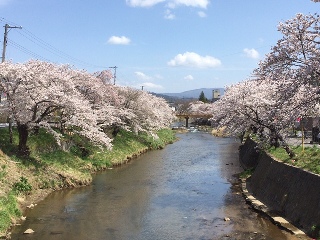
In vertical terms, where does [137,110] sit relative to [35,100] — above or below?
below

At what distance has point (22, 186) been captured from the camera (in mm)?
19000

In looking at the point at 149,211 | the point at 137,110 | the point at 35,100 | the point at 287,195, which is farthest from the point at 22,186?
the point at 137,110

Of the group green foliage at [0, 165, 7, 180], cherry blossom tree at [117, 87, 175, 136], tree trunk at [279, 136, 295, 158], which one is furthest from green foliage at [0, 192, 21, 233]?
cherry blossom tree at [117, 87, 175, 136]

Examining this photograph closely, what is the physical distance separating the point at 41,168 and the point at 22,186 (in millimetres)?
2802

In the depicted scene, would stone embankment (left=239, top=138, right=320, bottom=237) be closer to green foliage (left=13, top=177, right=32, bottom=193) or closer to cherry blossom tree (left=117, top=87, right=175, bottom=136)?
green foliage (left=13, top=177, right=32, bottom=193)

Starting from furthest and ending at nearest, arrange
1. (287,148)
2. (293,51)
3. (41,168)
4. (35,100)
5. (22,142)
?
(22,142) < (41,168) < (35,100) < (287,148) < (293,51)

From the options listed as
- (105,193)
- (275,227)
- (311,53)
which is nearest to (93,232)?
(105,193)

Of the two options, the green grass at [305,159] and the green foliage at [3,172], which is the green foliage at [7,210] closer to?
the green foliage at [3,172]

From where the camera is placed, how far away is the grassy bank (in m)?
17.2

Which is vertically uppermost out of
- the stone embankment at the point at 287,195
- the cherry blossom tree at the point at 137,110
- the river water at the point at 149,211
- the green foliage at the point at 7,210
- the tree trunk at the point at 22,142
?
the cherry blossom tree at the point at 137,110

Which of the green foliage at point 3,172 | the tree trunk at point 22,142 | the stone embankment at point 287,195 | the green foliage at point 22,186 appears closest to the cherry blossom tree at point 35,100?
the tree trunk at point 22,142

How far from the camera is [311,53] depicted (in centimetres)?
1311

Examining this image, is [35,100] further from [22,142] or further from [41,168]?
[41,168]

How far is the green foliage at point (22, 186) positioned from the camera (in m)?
18.6
